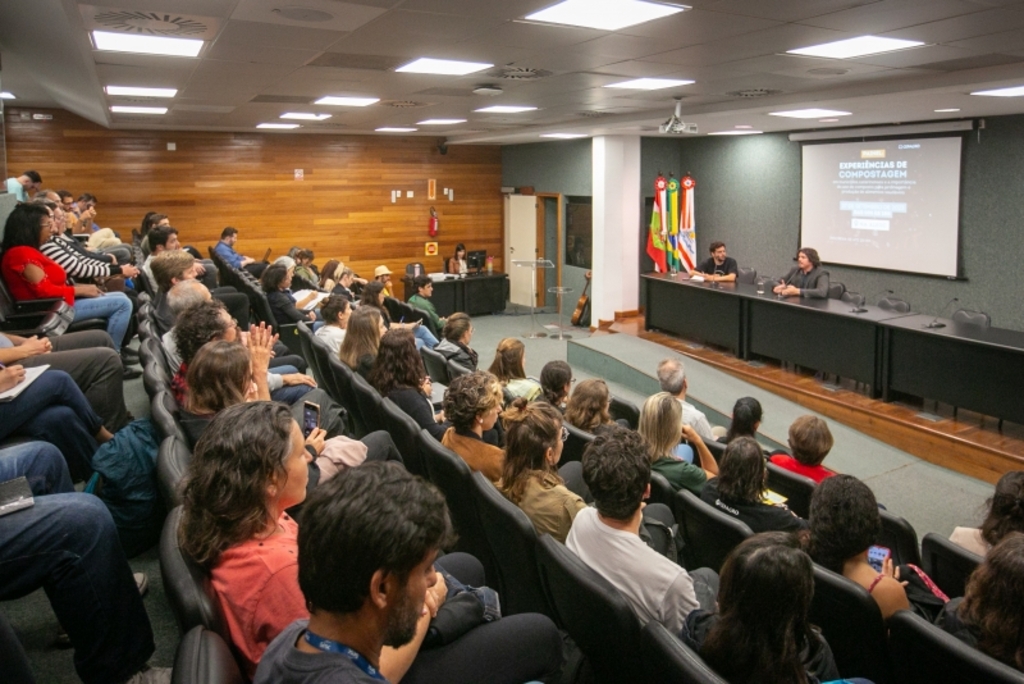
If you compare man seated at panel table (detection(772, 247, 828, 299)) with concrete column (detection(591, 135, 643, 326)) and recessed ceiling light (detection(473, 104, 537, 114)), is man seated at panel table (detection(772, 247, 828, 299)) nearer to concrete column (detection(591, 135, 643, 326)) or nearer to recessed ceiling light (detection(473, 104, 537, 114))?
concrete column (detection(591, 135, 643, 326))

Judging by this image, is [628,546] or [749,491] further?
[749,491]

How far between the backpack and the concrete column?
8.85 metres

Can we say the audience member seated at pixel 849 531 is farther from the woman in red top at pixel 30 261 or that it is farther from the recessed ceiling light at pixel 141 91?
A: the recessed ceiling light at pixel 141 91

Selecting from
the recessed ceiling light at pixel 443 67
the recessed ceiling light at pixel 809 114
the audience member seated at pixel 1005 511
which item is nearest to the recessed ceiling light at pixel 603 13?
the recessed ceiling light at pixel 443 67

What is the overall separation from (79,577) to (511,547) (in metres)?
1.23

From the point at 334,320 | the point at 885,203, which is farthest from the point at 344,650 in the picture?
the point at 885,203

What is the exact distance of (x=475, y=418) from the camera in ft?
10.3

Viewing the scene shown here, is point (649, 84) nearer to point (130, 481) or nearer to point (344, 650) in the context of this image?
point (130, 481)

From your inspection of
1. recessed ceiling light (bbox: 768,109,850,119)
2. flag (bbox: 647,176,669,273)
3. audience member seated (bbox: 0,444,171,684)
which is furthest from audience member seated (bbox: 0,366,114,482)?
flag (bbox: 647,176,669,273)

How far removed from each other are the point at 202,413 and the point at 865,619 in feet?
7.22

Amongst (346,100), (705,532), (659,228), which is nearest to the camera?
(705,532)

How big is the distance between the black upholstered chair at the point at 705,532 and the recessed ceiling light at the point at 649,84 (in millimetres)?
3761

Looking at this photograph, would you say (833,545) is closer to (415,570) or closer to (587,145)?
(415,570)

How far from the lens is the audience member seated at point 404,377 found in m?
3.77
